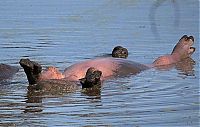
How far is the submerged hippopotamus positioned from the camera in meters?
8.27

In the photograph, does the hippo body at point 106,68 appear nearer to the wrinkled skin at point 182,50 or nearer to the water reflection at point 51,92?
the water reflection at point 51,92

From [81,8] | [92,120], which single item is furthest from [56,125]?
[81,8]

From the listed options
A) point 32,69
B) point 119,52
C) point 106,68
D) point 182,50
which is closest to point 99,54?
point 119,52

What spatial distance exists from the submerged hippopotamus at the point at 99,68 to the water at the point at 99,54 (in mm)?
185

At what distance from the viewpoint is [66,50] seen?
11281mm

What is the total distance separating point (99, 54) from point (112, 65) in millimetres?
1711

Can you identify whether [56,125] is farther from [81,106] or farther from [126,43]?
[126,43]

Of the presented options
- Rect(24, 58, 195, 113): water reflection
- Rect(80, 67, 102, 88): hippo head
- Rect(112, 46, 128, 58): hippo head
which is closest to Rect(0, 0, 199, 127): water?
Rect(24, 58, 195, 113): water reflection

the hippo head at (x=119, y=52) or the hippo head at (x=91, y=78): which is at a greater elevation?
the hippo head at (x=119, y=52)

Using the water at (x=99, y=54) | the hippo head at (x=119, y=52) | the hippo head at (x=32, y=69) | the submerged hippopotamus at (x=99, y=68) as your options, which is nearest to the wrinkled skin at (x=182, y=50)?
the submerged hippopotamus at (x=99, y=68)

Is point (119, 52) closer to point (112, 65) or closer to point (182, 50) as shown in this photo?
point (182, 50)

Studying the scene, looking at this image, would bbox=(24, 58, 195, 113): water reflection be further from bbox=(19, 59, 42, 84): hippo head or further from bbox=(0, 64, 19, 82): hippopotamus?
bbox=(0, 64, 19, 82): hippopotamus

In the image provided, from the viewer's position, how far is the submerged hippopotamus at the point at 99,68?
8273 millimetres

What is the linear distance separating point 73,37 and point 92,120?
6056mm
